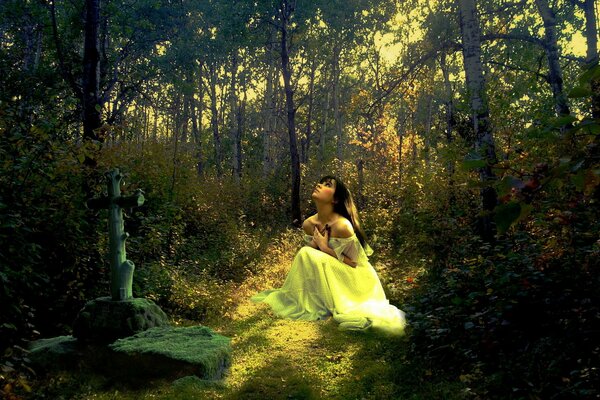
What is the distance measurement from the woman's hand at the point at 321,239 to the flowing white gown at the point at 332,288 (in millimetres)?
83

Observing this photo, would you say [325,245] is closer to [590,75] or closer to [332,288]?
[332,288]

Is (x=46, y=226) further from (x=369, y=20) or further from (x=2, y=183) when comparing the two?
(x=369, y=20)

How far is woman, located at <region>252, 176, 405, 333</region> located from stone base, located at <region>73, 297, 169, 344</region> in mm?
2215

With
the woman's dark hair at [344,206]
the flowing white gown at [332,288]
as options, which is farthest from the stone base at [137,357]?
the woman's dark hair at [344,206]

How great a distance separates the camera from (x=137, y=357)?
14.1ft

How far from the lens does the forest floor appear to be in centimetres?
400

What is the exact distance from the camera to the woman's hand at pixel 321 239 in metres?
6.93

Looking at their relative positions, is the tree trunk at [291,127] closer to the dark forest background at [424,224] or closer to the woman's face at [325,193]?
the dark forest background at [424,224]

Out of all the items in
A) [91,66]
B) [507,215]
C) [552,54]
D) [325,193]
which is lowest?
[507,215]

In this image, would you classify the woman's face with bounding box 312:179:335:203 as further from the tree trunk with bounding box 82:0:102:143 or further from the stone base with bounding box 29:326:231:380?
the tree trunk with bounding box 82:0:102:143

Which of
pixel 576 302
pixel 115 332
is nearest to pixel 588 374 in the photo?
pixel 576 302

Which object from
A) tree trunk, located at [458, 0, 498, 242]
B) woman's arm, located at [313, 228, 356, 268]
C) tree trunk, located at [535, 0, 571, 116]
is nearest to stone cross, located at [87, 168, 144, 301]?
woman's arm, located at [313, 228, 356, 268]

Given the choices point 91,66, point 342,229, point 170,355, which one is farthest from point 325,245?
point 91,66

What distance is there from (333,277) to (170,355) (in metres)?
2.86
